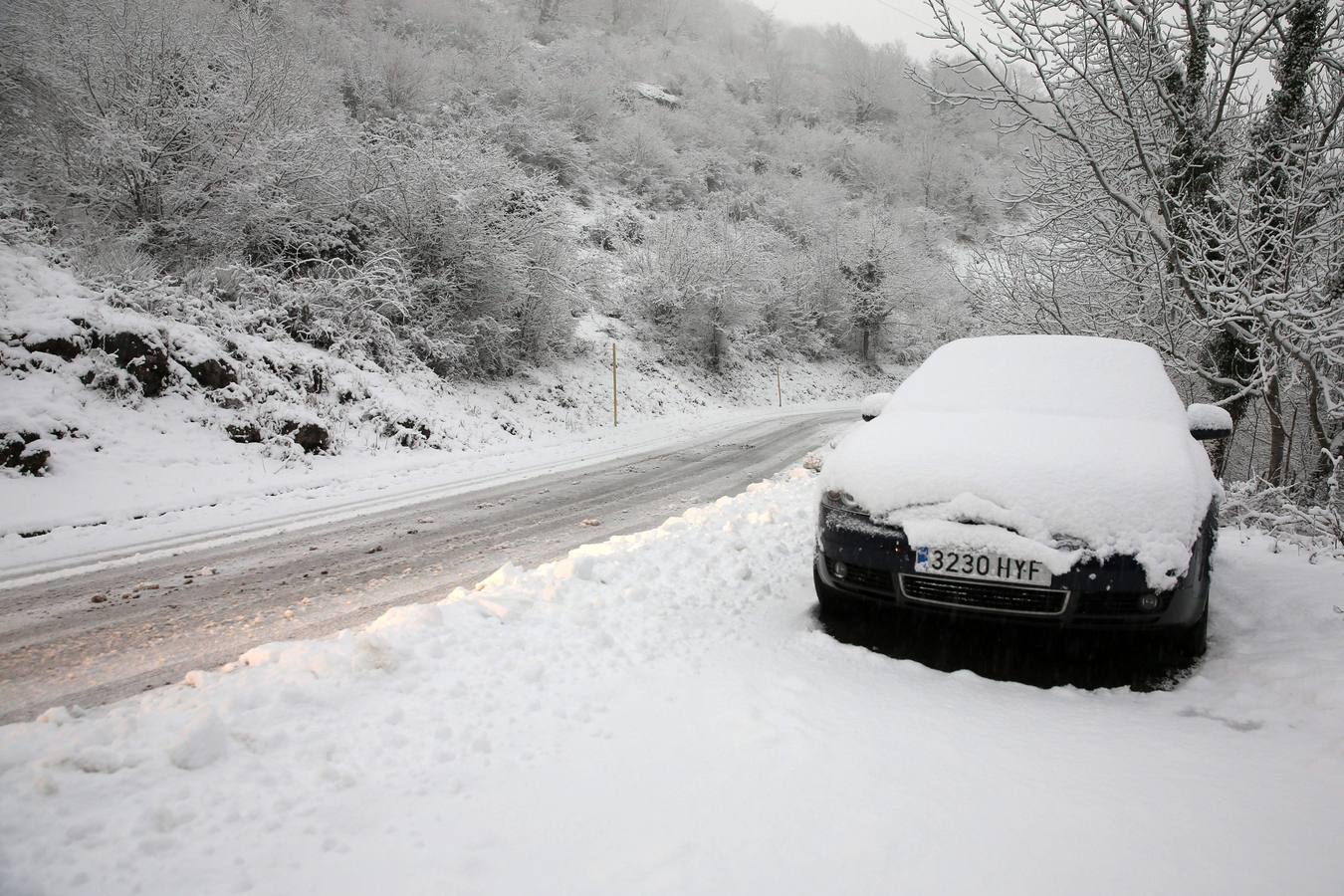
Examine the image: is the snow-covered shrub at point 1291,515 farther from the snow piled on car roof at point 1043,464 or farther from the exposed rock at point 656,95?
the exposed rock at point 656,95

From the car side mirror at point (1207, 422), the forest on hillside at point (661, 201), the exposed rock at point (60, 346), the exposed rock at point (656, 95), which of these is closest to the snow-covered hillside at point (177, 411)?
the exposed rock at point (60, 346)

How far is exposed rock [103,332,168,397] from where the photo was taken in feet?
26.3

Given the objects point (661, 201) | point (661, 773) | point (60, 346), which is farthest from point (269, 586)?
point (661, 201)

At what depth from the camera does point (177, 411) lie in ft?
27.2

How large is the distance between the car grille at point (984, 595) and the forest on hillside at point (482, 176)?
352 centimetres

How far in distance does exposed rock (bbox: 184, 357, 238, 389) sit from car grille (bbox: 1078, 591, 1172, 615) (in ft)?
33.5

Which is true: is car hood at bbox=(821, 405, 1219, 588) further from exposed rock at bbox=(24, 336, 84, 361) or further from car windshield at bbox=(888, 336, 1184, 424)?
exposed rock at bbox=(24, 336, 84, 361)

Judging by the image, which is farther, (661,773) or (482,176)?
(482,176)

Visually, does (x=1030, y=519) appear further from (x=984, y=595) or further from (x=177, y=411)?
(x=177, y=411)

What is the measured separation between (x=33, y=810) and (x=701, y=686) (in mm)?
2107

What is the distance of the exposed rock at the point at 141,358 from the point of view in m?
8.03

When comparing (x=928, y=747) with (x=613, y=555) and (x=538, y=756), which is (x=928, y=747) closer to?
(x=538, y=756)

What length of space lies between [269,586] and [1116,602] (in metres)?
4.89

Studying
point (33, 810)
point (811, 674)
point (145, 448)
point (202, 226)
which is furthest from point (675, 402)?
point (33, 810)
